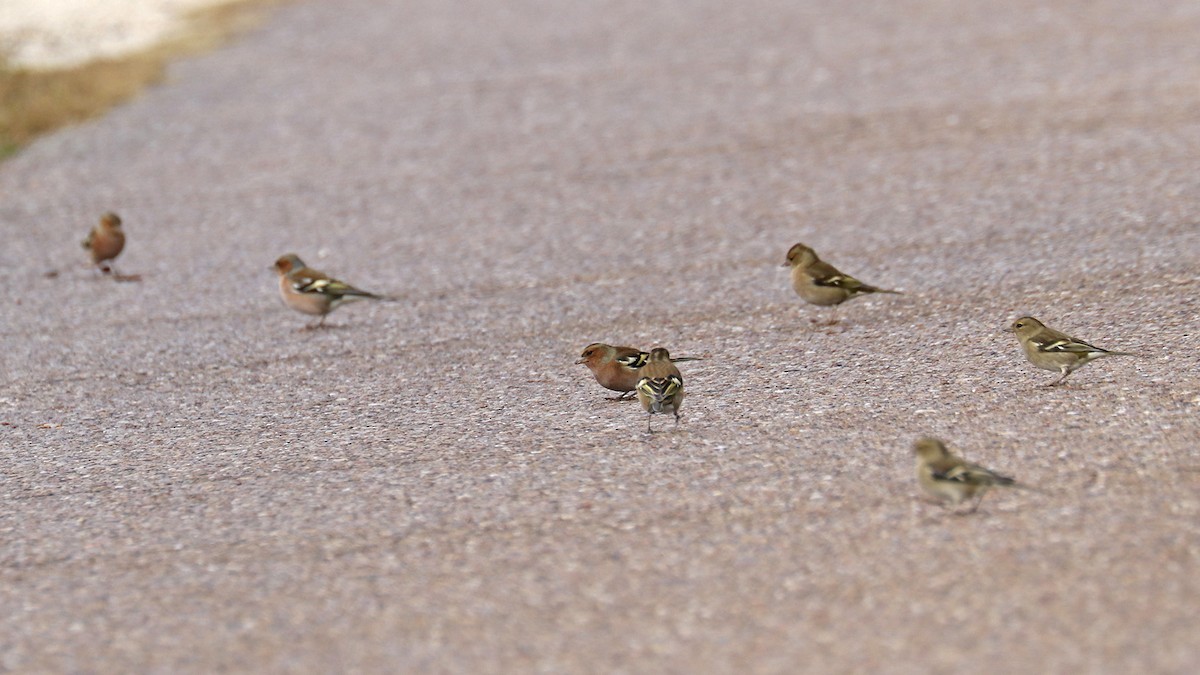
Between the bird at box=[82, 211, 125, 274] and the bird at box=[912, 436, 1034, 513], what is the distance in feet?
26.2

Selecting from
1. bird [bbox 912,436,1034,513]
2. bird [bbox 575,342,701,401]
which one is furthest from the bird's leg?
bird [bbox 575,342,701,401]

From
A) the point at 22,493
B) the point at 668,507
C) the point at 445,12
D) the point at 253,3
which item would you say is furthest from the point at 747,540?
the point at 253,3

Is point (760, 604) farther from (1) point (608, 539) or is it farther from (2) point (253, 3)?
(2) point (253, 3)

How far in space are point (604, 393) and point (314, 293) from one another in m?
2.89

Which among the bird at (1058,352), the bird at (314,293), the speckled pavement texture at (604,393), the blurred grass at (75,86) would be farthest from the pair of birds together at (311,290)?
the blurred grass at (75,86)

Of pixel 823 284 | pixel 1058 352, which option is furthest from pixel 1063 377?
pixel 823 284

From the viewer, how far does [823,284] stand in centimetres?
976

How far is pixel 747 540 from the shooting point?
6203mm

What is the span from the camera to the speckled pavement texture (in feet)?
18.3

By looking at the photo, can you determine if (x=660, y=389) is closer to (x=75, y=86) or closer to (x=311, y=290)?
(x=311, y=290)

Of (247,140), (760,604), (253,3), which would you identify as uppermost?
(253,3)

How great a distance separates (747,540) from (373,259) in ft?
22.9

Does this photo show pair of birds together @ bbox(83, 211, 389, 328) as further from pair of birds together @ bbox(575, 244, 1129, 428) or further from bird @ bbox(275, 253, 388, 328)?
pair of birds together @ bbox(575, 244, 1129, 428)

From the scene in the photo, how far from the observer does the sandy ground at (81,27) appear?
79.8 ft
